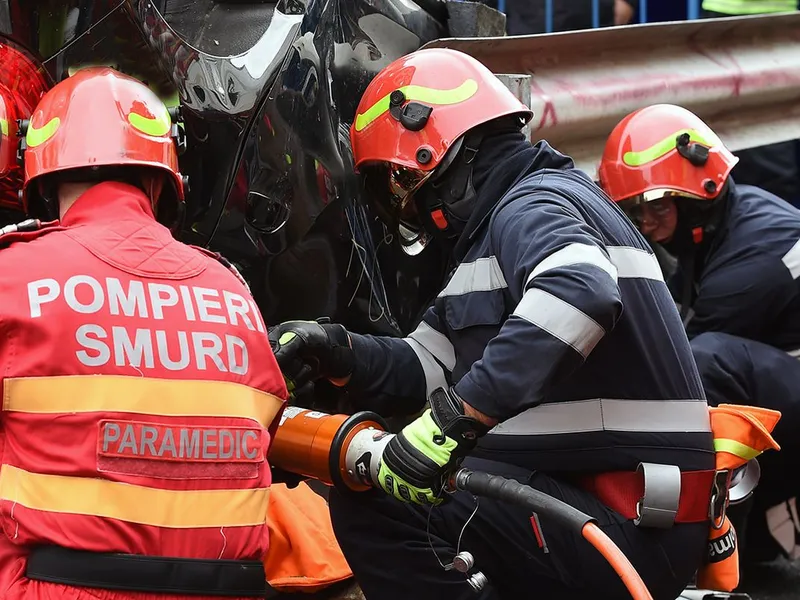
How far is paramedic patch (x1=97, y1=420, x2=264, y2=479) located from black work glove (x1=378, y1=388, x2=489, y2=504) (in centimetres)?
33

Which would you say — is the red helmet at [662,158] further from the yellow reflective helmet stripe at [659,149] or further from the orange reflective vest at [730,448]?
the orange reflective vest at [730,448]

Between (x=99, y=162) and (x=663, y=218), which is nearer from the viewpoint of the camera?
(x=99, y=162)

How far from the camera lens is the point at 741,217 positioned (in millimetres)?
4297

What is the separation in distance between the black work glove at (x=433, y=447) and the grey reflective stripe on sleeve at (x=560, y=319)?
26 cm

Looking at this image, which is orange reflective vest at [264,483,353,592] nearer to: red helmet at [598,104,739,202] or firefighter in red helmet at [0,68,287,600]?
firefighter in red helmet at [0,68,287,600]

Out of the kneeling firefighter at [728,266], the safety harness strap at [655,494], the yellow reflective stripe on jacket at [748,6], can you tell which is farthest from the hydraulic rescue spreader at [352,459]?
the yellow reflective stripe on jacket at [748,6]

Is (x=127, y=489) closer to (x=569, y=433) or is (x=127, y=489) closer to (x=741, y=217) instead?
(x=569, y=433)

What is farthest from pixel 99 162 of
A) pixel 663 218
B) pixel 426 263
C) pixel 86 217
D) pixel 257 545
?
pixel 663 218

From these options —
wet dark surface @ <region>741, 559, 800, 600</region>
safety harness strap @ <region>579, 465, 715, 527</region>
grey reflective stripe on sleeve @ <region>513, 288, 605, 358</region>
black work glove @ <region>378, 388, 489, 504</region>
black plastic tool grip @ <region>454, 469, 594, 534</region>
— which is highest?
grey reflective stripe on sleeve @ <region>513, 288, 605, 358</region>

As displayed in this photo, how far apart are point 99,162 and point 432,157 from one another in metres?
0.94

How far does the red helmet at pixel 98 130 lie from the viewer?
95.6 inches

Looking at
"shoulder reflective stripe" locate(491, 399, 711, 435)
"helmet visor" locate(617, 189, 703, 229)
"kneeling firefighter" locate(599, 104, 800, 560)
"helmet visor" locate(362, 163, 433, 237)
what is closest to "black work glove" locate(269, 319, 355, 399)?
"helmet visor" locate(362, 163, 433, 237)

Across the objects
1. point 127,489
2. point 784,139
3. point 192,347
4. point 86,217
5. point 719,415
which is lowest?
point 784,139

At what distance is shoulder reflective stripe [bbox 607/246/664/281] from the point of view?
105 inches
